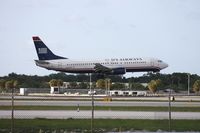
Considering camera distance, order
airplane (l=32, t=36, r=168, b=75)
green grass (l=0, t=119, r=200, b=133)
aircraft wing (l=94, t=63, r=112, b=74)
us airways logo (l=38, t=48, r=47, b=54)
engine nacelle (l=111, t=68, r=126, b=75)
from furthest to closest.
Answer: us airways logo (l=38, t=48, r=47, b=54)
aircraft wing (l=94, t=63, r=112, b=74)
engine nacelle (l=111, t=68, r=126, b=75)
airplane (l=32, t=36, r=168, b=75)
green grass (l=0, t=119, r=200, b=133)

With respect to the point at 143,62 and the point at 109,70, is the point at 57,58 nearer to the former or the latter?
the point at 109,70

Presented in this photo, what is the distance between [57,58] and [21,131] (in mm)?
80123

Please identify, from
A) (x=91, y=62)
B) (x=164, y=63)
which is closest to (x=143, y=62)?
(x=164, y=63)

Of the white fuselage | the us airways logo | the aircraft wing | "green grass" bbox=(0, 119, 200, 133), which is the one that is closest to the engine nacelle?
the white fuselage

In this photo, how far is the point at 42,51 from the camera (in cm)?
10388

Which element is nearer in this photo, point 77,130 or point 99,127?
point 77,130

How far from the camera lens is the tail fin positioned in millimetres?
102188

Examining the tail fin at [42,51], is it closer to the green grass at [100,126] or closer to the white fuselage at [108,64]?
the white fuselage at [108,64]

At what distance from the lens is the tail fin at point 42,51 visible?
10219 centimetres

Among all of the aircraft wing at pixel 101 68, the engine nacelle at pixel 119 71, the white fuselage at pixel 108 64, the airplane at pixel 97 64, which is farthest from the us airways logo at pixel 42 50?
the engine nacelle at pixel 119 71

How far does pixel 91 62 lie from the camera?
9819cm

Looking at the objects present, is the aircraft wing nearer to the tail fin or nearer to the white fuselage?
the white fuselage

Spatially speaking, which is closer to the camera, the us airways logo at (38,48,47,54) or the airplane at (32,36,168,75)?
the airplane at (32,36,168,75)

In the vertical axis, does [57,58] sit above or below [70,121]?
above
